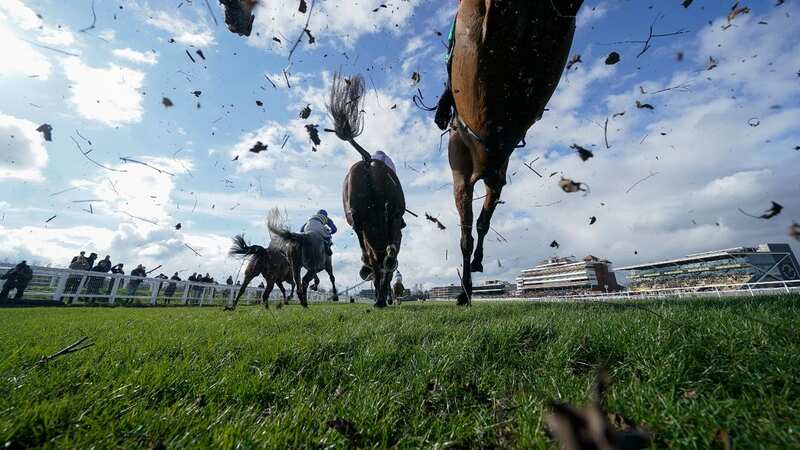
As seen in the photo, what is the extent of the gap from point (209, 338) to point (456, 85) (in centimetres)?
339

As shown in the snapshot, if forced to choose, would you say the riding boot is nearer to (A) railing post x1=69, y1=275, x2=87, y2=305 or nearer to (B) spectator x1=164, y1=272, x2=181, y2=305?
(A) railing post x1=69, y1=275, x2=87, y2=305

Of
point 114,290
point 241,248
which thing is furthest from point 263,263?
point 114,290

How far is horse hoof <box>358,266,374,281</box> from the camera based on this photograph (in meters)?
8.62


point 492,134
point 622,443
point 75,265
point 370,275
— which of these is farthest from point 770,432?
point 75,265

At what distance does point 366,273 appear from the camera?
8.94 metres

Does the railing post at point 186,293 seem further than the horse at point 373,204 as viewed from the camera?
Yes

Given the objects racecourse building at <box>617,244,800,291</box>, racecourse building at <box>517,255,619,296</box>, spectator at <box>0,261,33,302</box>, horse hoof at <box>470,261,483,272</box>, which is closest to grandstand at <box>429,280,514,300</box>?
racecourse building at <box>517,255,619,296</box>

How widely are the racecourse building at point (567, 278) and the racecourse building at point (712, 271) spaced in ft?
15.2

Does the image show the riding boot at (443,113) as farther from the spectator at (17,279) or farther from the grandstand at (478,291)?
the grandstand at (478,291)

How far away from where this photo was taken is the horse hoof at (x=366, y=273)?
8.62 meters

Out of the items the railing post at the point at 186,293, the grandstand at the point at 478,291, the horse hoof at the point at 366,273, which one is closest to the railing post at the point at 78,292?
the railing post at the point at 186,293

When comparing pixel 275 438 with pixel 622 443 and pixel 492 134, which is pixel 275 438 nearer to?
pixel 622 443

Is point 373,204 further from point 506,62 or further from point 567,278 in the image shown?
point 567,278

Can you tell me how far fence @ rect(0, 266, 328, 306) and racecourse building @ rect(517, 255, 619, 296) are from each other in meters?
42.7
